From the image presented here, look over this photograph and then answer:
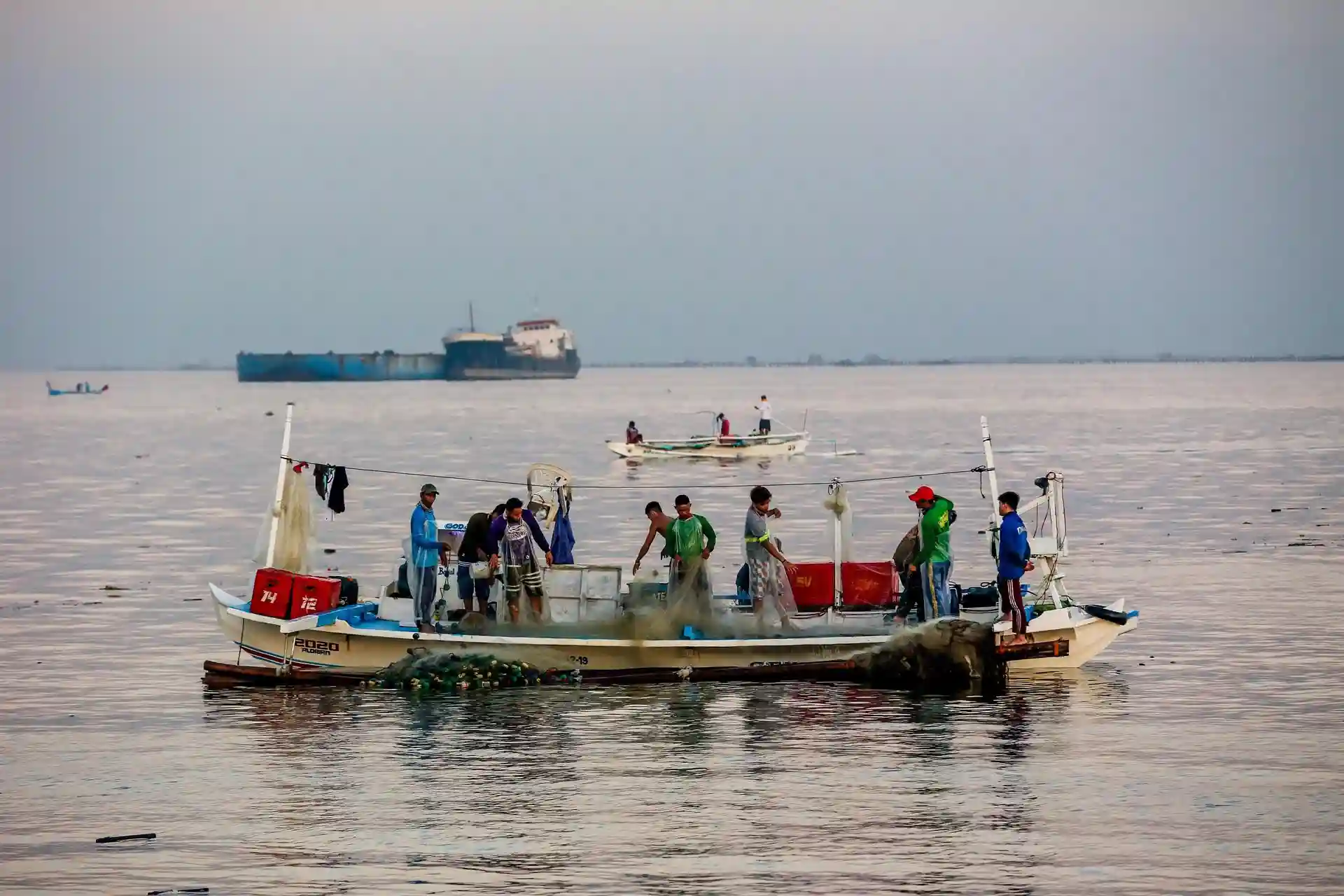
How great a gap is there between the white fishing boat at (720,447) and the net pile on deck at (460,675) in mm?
50460

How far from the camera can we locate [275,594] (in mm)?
23969

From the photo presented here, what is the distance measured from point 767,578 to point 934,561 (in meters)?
2.16

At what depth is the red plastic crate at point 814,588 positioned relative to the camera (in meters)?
24.5

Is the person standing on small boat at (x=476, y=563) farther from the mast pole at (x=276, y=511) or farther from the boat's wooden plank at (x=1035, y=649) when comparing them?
the boat's wooden plank at (x=1035, y=649)

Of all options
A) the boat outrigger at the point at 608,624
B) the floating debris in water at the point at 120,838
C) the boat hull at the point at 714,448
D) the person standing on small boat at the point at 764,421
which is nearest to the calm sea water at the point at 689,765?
the floating debris in water at the point at 120,838

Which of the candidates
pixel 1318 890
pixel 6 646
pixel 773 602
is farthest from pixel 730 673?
pixel 6 646

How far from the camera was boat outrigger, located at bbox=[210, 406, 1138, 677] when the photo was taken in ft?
76.0

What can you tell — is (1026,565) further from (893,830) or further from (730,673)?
(893,830)

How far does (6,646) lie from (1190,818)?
18848 mm

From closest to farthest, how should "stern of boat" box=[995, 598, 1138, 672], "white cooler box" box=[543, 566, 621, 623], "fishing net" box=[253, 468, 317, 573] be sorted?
"white cooler box" box=[543, 566, 621, 623], "stern of boat" box=[995, 598, 1138, 672], "fishing net" box=[253, 468, 317, 573]

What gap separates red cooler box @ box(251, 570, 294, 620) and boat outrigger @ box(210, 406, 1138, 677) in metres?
0.01

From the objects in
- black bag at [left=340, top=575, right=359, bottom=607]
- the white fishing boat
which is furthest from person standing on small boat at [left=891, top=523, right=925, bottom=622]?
the white fishing boat

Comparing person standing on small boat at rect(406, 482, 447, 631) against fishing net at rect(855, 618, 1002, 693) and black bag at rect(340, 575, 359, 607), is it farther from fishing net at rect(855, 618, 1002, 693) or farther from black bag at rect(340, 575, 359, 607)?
fishing net at rect(855, 618, 1002, 693)

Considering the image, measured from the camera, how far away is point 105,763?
1922 cm
